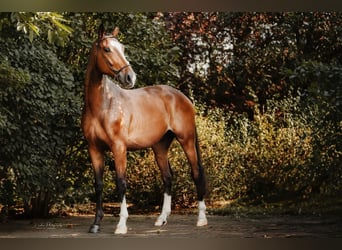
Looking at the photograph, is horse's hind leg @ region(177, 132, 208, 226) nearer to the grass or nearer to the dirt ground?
the dirt ground

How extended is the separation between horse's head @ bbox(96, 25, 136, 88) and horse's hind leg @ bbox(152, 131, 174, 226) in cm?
78

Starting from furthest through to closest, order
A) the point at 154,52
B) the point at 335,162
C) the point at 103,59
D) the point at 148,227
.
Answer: the point at 154,52
the point at 335,162
the point at 148,227
the point at 103,59

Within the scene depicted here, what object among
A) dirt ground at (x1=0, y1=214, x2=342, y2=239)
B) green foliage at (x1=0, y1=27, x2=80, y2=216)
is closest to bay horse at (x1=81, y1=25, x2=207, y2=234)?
dirt ground at (x1=0, y1=214, x2=342, y2=239)

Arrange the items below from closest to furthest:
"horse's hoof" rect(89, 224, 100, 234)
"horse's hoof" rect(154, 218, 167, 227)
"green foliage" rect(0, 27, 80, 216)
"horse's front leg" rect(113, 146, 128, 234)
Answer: "horse's front leg" rect(113, 146, 128, 234)
"horse's hoof" rect(89, 224, 100, 234)
"horse's hoof" rect(154, 218, 167, 227)
"green foliage" rect(0, 27, 80, 216)

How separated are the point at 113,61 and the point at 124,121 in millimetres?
515

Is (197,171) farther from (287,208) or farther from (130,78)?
(130,78)

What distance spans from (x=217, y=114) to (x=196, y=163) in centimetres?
93

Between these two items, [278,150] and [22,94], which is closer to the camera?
[22,94]

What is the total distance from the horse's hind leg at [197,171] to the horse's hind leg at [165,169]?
0.14 metres

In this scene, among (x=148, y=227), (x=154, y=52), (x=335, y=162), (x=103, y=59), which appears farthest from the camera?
(x=154, y=52)

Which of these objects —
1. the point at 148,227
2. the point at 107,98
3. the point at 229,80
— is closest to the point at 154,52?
the point at 229,80

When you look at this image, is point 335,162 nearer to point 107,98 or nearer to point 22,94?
point 107,98

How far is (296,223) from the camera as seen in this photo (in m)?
5.96

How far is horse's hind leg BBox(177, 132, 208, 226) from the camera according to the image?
584 centimetres
